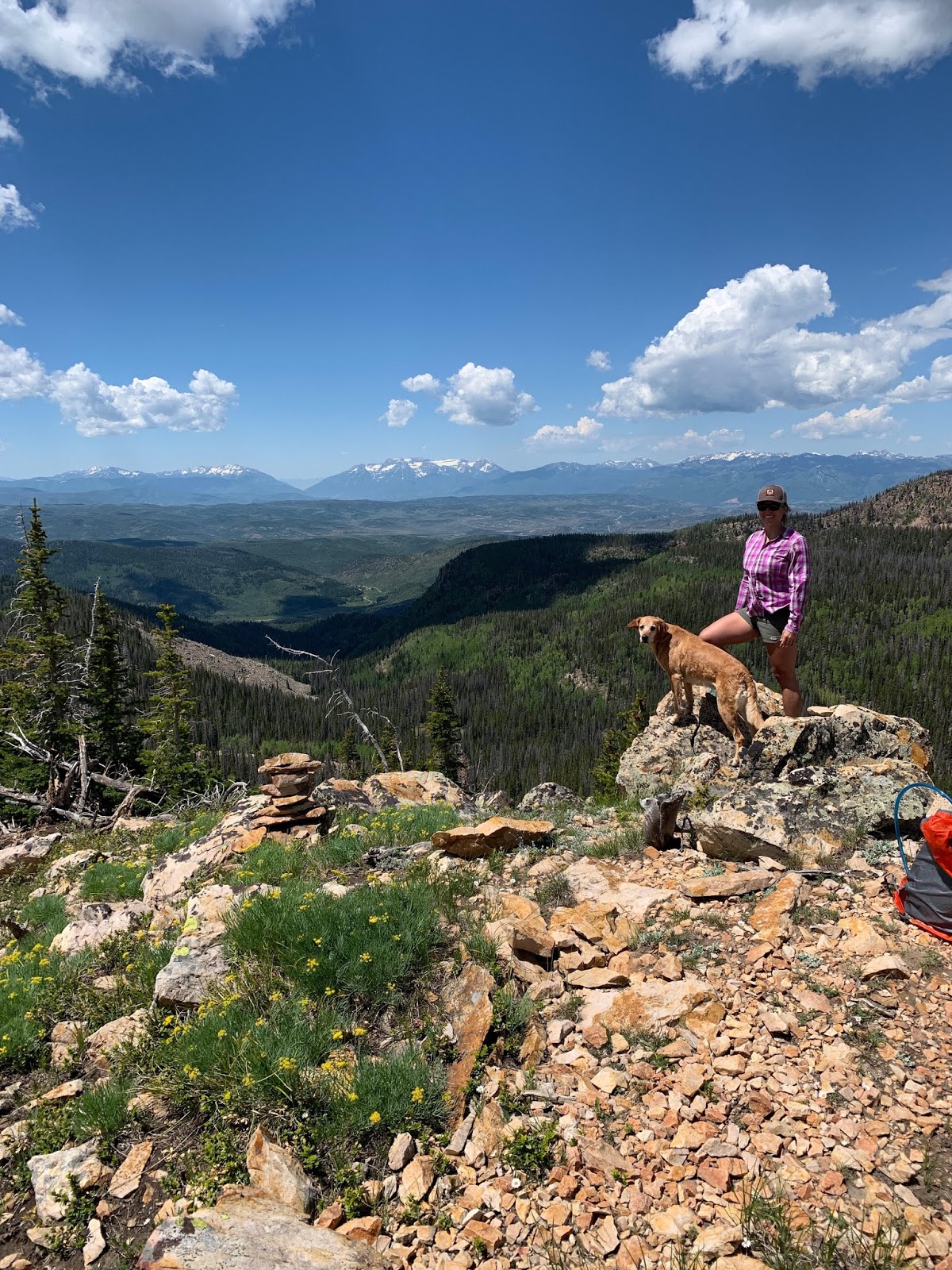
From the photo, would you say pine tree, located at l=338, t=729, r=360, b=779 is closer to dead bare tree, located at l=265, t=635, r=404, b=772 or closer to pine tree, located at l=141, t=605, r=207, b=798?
pine tree, located at l=141, t=605, r=207, b=798

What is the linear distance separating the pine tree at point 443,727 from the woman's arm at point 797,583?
35.7m

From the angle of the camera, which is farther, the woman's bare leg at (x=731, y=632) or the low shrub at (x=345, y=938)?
the woman's bare leg at (x=731, y=632)

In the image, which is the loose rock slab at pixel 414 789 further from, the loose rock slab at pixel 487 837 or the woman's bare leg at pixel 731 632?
the woman's bare leg at pixel 731 632

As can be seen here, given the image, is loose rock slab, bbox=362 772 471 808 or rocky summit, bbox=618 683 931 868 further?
loose rock slab, bbox=362 772 471 808

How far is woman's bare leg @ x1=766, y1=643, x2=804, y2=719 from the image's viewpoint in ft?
28.8

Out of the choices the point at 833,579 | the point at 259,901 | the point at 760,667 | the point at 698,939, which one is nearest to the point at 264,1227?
the point at 259,901

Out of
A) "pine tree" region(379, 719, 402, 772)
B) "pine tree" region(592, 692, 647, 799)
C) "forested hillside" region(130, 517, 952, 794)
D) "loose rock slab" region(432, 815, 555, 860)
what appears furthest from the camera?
"forested hillside" region(130, 517, 952, 794)

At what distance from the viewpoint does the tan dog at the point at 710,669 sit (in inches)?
394

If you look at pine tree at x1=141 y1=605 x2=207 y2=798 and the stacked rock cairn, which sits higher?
the stacked rock cairn

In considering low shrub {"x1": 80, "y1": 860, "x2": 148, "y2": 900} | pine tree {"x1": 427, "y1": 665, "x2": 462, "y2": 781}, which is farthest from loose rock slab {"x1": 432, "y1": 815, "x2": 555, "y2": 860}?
pine tree {"x1": 427, "y1": 665, "x2": 462, "y2": 781}

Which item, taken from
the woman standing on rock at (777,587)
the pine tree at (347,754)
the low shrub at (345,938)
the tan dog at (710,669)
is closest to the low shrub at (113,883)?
the low shrub at (345,938)

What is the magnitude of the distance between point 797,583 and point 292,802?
897cm

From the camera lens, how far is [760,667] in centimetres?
12862

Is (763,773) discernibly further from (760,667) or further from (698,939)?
(760,667)
